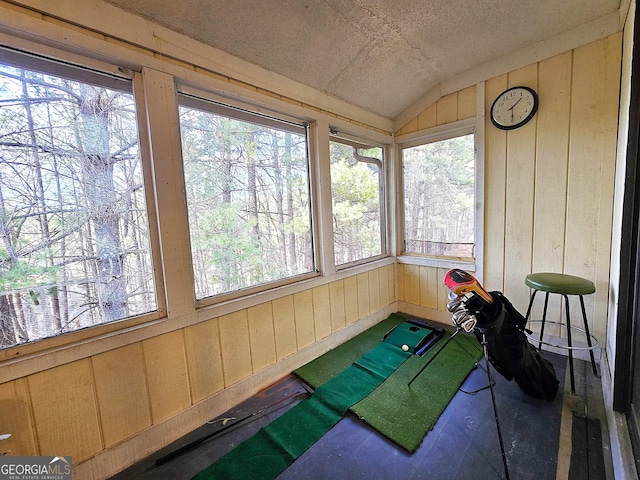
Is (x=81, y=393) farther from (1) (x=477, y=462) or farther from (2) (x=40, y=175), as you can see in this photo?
(1) (x=477, y=462)

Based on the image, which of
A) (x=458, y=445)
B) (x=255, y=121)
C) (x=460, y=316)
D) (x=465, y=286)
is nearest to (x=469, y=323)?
(x=460, y=316)

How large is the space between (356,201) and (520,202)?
1372mm

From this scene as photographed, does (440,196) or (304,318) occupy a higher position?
(440,196)

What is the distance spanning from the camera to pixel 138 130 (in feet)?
4.38

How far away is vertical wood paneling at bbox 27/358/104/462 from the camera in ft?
3.62

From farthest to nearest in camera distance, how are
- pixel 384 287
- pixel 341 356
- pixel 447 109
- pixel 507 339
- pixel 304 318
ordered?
pixel 384 287
pixel 447 109
pixel 341 356
pixel 304 318
pixel 507 339

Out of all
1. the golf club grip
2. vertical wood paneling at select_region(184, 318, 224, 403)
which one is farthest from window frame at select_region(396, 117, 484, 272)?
vertical wood paneling at select_region(184, 318, 224, 403)

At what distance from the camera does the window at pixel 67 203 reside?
3.54ft

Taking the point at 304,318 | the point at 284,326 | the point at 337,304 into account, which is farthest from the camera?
the point at 337,304

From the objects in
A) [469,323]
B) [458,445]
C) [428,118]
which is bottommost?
[458,445]

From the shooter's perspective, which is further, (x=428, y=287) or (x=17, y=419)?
(x=428, y=287)

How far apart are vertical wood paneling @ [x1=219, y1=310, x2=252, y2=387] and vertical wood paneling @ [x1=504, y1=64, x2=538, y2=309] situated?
7.33 ft

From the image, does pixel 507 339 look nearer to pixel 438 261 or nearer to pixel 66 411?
pixel 438 261

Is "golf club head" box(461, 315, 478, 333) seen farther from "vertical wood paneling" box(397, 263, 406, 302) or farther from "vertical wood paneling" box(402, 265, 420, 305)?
"vertical wood paneling" box(397, 263, 406, 302)
